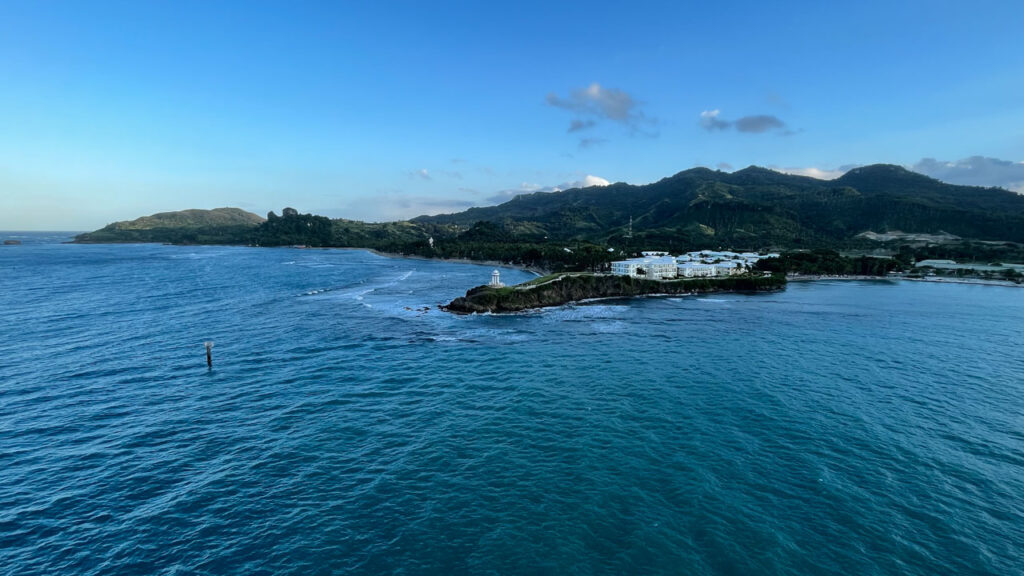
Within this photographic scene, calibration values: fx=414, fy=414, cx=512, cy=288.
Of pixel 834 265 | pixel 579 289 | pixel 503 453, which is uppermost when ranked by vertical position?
pixel 834 265

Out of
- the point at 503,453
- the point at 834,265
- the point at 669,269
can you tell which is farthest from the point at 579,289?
the point at 834,265

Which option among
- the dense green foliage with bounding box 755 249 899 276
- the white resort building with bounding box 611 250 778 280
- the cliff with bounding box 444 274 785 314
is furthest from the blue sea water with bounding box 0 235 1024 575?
the dense green foliage with bounding box 755 249 899 276

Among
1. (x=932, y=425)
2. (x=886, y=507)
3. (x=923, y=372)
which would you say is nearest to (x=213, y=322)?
(x=886, y=507)

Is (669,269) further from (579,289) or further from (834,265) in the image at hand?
(834,265)

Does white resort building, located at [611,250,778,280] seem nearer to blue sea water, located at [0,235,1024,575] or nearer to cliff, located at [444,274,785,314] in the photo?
cliff, located at [444,274,785,314]

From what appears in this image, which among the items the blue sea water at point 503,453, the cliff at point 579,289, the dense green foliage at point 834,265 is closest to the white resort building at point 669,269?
the cliff at point 579,289

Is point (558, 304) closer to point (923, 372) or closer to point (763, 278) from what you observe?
point (923, 372)
